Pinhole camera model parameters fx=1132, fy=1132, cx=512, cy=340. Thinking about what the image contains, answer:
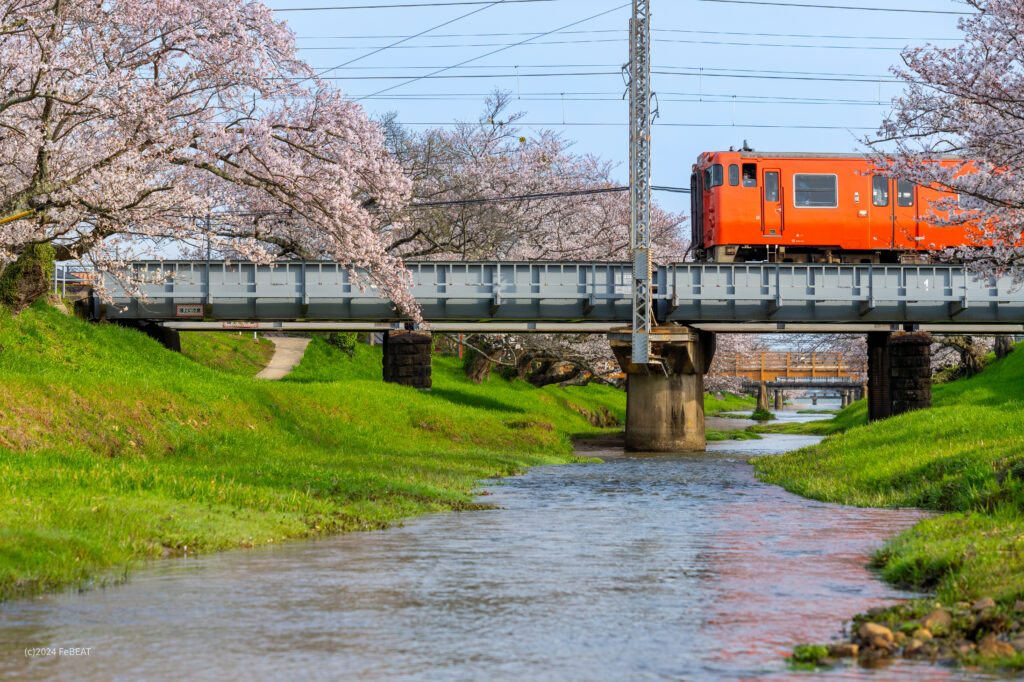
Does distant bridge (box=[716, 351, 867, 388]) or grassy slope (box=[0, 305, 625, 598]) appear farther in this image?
distant bridge (box=[716, 351, 867, 388])

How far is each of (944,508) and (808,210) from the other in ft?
84.6

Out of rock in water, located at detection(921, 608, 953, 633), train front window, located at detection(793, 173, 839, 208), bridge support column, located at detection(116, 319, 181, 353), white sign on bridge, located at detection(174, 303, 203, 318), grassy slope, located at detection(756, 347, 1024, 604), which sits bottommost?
grassy slope, located at detection(756, 347, 1024, 604)

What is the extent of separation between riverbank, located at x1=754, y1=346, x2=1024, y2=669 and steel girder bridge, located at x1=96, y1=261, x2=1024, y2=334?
823 centimetres

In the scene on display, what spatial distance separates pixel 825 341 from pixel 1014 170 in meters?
57.8

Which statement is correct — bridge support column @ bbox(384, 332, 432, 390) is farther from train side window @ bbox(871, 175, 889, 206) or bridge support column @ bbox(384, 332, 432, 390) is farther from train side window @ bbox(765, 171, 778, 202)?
train side window @ bbox(871, 175, 889, 206)

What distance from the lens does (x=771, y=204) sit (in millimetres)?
41469

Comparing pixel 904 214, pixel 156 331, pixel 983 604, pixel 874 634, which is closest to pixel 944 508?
pixel 983 604

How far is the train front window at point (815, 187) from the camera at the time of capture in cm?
4116

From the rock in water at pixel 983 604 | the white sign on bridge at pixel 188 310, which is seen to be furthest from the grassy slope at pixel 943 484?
the white sign on bridge at pixel 188 310

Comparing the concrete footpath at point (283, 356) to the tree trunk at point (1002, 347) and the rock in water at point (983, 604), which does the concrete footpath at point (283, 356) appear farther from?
the rock in water at point (983, 604)

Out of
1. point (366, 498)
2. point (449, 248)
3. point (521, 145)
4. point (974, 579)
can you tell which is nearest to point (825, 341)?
point (521, 145)

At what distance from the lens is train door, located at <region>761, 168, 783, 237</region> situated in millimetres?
41156

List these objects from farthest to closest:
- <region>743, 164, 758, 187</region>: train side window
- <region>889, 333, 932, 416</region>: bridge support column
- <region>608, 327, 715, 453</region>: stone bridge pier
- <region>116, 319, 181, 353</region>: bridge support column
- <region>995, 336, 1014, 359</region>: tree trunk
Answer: <region>995, 336, 1014, 359</region>: tree trunk, <region>889, 333, 932, 416</region>: bridge support column, <region>116, 319, 181, 353</region>: bridge support column, <region>608, 327, 715, 453</region>: stone bridge pier, <region>743, 164, 758, 187</region>: train side window

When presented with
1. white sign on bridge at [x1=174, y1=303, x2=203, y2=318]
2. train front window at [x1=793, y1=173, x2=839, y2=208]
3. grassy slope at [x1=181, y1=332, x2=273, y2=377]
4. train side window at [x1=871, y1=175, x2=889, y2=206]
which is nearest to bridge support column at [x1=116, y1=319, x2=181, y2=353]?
white sign on bridge at [x1=174, y1=303, x2=203, y2=318]
